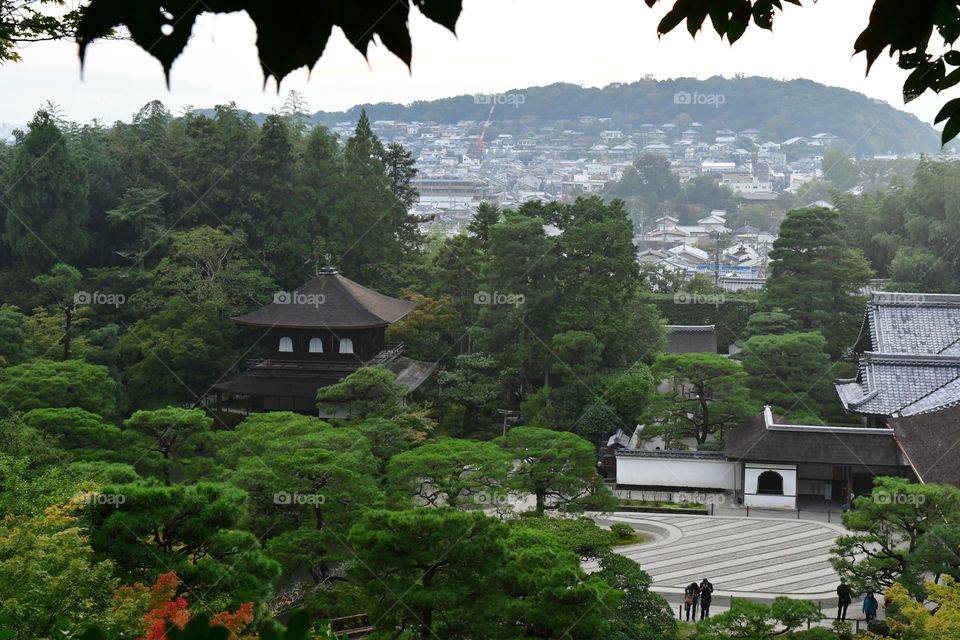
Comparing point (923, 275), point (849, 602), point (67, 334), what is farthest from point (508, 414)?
point (923, 275)

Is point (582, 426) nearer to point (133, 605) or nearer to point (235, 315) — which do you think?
point (235, 315)

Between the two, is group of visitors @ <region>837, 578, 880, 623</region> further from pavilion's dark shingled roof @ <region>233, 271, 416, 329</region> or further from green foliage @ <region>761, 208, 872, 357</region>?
green foliage @ <region>761, 208, 872, 357</region>

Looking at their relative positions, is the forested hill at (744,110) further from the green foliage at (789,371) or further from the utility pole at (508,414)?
the utility pole at (508,414)

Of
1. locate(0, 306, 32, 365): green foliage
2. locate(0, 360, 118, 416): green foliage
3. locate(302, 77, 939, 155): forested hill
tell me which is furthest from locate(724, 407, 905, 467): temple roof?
locate(302, 77, 939, 155): forested hill

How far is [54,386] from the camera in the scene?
59.7 ft

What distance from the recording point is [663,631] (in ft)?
37.7

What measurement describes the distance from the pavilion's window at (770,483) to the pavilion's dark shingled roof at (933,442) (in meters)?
2.27

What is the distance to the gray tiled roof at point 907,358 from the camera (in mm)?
19656

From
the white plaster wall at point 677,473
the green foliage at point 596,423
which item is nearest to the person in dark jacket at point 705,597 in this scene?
the white plaster wall at point 677,473

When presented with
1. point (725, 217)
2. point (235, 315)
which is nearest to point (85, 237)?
point (235, 315)

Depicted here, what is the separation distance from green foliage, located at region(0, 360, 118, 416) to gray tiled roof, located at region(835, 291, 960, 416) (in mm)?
14304

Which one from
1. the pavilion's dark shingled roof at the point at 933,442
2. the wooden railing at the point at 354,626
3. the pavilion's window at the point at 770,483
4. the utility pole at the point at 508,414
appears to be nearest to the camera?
the wooden railing at the point at 354,626

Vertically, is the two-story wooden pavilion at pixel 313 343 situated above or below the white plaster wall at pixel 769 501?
above

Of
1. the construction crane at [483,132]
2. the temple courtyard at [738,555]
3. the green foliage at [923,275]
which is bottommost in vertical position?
the temple courtyard at [738,555]
